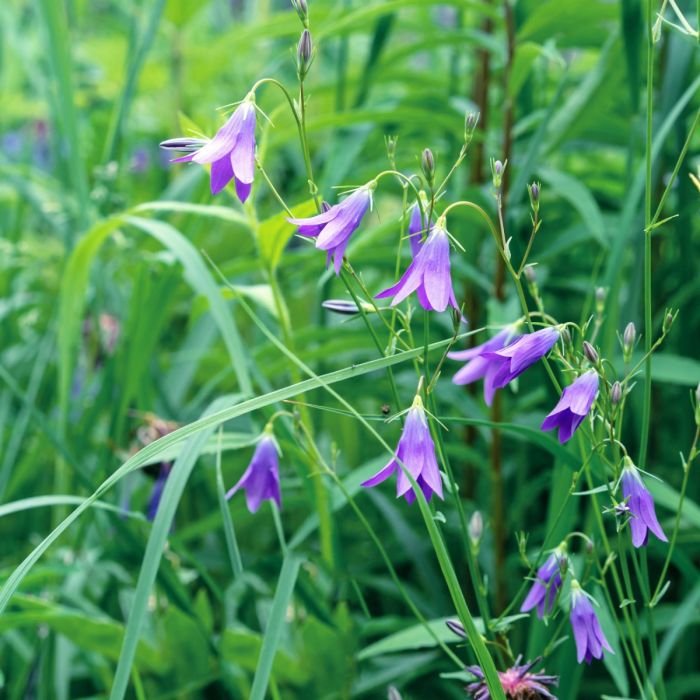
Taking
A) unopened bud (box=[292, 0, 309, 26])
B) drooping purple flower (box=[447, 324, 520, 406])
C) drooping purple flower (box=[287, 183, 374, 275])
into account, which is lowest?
drooping purple flower (box=[447, 324, 520, 406])

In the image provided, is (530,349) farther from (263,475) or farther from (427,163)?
(263,475)

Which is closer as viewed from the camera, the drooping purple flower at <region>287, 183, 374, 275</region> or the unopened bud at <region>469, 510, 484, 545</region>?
the drooping purple flower at <region>287, 183, 374, 275</region>

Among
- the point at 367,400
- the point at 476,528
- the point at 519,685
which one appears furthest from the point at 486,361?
the point at 367,400

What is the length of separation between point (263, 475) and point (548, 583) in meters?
0.22

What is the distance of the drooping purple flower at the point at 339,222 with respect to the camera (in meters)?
0.55

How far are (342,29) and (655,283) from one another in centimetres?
52

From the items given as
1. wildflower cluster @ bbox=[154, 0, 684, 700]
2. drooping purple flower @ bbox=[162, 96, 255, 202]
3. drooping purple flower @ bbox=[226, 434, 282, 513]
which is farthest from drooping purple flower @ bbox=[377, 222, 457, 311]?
drooping purple flower @ bbox=[226, 434, 282, 513]

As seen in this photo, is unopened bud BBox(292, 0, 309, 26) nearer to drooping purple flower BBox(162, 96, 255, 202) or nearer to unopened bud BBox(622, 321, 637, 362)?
drooping purple flower BBox(162, 96, 255, 202)

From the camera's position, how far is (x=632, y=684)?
1067 millimetres

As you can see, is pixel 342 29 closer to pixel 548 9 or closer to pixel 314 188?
pixel 548 9

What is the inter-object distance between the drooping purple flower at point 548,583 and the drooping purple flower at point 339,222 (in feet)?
0.80

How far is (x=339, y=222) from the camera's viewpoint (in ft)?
1.83

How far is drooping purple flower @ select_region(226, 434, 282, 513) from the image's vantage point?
0.71m

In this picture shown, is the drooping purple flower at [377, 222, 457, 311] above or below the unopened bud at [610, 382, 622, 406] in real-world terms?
above
